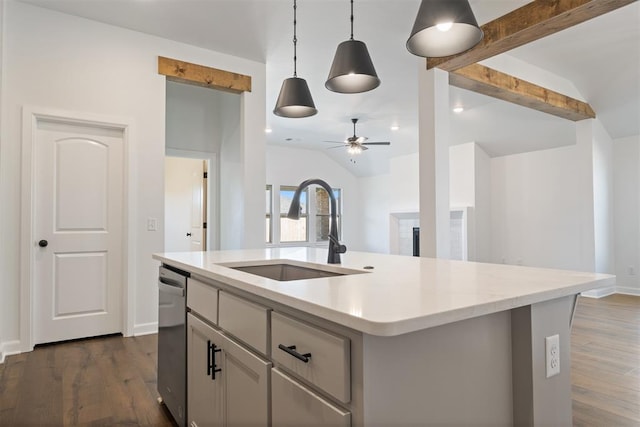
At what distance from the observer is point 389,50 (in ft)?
13.2

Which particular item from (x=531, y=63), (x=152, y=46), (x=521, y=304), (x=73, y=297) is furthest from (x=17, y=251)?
(x=531, y=63)

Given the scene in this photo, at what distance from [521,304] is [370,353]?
0.46 meters

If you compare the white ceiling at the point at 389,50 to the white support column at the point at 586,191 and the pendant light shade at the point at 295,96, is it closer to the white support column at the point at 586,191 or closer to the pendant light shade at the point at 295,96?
the white support column at the point at 586,191

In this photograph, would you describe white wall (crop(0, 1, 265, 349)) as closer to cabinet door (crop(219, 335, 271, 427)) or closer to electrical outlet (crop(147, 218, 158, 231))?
electrical outlet (crop(147, 218, 158, 231))

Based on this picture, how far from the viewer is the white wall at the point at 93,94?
315cm

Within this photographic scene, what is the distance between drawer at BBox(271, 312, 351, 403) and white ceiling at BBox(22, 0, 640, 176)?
2.97 metres

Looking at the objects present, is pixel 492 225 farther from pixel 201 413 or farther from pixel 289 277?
pixel 201 413

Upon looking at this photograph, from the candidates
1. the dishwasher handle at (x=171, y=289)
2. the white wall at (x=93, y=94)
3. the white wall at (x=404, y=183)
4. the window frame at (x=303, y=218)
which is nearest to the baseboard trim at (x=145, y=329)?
the white wall at (x=93, y=94)

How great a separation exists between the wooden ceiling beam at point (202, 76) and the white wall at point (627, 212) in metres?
5.49

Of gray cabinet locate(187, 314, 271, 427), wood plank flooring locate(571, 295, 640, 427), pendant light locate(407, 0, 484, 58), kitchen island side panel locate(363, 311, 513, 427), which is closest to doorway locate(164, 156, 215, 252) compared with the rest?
gray cabinet locate(187, 314, 271, 427)

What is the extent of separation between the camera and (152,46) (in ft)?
12.4

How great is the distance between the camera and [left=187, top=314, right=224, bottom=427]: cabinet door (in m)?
1.50

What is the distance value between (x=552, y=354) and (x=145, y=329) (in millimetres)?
3472

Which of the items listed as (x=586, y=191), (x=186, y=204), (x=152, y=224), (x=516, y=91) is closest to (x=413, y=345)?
(x=152, y=224)
